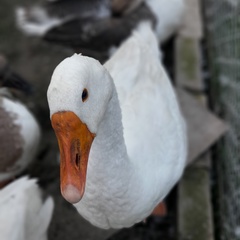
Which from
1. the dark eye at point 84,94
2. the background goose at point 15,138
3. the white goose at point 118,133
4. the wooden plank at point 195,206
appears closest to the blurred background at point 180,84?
the wooden plank at point 195,206

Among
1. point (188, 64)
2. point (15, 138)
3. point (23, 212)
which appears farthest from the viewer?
point (188, 64)

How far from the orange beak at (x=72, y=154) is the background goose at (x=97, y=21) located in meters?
1.74

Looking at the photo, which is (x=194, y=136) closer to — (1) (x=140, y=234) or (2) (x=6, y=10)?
(1) (x=140, y=234)

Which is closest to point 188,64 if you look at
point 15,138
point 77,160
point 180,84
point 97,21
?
point 180,84

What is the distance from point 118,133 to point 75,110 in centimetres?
35

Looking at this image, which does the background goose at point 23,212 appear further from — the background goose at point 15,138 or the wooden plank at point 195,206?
the wooden plank at point 195,206

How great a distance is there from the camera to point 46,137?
2801 mm

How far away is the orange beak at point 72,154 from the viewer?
129 centimetres

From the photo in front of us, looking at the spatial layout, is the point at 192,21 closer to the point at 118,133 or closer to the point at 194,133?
the point at 194,133

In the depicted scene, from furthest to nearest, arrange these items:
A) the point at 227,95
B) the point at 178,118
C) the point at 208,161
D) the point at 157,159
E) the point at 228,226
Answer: the point at 227,95, the point at 208,161, the point at 228,226, the point at 178,118, the point at 157,159

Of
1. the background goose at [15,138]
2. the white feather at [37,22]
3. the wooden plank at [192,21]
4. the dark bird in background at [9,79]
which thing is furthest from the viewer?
the wooden plank at [192,21]

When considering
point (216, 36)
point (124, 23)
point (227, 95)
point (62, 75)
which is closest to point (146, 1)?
point (124, 23)

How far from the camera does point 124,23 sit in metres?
3.02

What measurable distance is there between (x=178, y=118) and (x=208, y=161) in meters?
0.53
